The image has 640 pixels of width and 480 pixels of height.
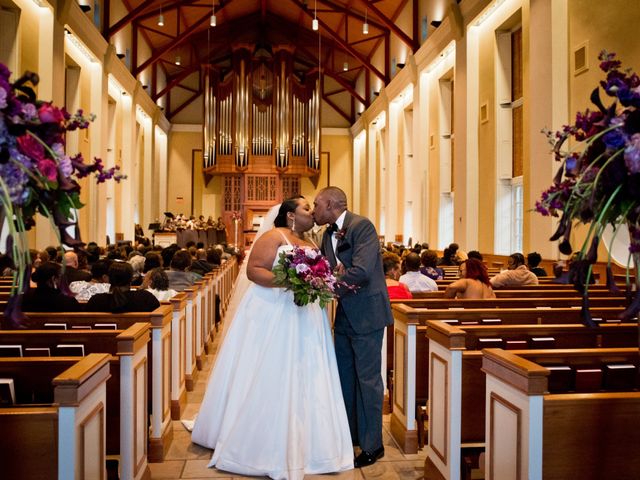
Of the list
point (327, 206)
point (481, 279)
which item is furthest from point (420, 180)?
point (327, 206)

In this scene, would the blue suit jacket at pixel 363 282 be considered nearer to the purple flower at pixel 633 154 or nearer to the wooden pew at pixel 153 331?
the wooden pew at pixel 153 331

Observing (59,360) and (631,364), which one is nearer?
(59,360)

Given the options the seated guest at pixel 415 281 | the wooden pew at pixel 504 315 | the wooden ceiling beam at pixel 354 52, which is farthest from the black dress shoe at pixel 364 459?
the wooden ceiling beam at pixel 354 52

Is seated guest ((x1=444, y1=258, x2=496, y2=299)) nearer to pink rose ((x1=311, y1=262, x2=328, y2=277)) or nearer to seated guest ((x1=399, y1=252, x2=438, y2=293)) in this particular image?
seated guest ((x1=399, y1=252, x2=438, y2=293))

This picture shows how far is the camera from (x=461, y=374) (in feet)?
10.6

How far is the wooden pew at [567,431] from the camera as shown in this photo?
2.28 meters

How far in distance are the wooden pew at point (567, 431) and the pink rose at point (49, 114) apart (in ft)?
5.51

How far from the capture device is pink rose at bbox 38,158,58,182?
1.55 m

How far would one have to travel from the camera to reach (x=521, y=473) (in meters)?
2.34

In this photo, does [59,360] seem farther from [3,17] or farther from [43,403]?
[3,17]

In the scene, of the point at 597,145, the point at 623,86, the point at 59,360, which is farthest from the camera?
the point at 59,360

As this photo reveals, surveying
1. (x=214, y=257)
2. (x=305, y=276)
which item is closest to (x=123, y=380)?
(x=305, y=276)

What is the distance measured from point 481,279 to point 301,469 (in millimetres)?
2323

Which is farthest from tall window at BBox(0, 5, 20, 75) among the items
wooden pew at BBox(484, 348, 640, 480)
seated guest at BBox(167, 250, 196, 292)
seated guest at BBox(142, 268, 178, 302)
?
wooden pew at BBox(484, 348, 640, 480)
